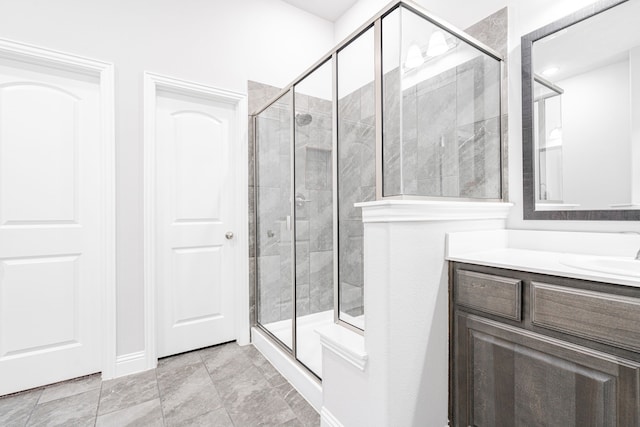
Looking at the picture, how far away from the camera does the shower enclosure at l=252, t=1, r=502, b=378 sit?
1262mm

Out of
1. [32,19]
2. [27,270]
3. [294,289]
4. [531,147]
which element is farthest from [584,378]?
[32,19]

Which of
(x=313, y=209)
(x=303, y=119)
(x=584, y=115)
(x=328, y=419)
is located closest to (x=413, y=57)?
(x=584, y=115)

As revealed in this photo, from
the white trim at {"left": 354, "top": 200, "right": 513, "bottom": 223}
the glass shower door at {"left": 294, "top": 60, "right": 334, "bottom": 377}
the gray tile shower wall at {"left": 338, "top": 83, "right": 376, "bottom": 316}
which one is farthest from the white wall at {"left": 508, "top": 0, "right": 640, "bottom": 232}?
the glass shower door at {"left": 294, "top": 60, "right": 334, "bottom": 377}

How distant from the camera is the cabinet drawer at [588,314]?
84 cm

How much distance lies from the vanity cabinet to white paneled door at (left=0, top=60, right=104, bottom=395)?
2.20 meters

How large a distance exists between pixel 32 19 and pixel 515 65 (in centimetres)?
279

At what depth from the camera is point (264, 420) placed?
5.09ft

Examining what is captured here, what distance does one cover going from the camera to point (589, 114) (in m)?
1.36

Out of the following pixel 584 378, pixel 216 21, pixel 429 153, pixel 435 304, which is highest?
pixel 216 21

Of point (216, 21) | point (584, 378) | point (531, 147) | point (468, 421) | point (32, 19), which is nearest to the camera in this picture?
point (584, 378)

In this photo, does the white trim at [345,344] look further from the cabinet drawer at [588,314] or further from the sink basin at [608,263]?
the sink basin at [608,263]

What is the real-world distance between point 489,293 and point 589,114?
959mm

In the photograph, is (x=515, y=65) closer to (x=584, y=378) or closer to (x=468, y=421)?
(x=584, y=378)

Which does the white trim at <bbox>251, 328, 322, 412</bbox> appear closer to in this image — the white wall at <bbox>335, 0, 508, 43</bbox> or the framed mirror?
the framed mirror
